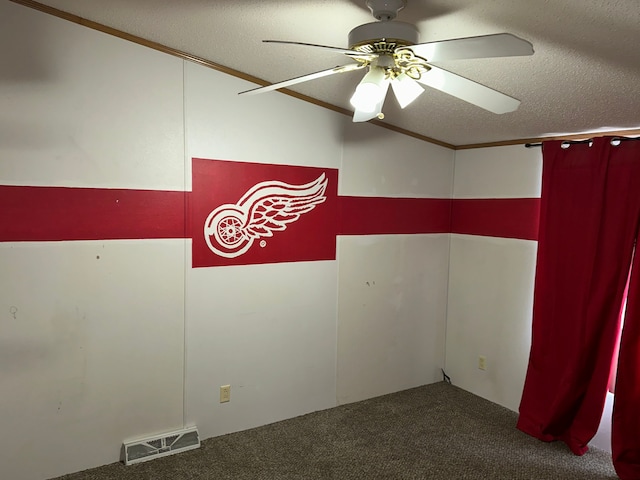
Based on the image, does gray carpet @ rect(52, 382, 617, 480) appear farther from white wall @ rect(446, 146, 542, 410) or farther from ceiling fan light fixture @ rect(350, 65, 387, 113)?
ceiling fan light fixture @ rect(350, 65, 387, 113)

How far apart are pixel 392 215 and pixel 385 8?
6.73 ft

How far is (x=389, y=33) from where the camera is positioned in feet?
5.53

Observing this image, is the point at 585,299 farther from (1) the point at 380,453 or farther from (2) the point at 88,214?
(2) the point at 88,214

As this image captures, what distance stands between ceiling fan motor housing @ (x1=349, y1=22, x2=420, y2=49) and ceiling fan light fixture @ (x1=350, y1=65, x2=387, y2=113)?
16cm

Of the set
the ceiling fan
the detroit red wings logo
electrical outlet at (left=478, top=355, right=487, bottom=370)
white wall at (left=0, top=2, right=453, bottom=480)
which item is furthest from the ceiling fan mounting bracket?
electrical outlet at (left=478, top=355, right=487, bottom=370)

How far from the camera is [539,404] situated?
10.5ft

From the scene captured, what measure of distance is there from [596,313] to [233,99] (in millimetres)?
2591

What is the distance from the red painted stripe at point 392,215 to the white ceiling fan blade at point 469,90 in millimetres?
1614

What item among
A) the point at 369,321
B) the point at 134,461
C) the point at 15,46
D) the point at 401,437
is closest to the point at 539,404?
the point at 401,437

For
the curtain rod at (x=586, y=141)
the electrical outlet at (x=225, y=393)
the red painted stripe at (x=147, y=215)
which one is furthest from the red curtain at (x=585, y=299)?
the electrical outlet at (x=225, y=393)

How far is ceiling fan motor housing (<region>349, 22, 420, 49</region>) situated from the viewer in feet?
5.52

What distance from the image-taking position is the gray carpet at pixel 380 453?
8.84ft

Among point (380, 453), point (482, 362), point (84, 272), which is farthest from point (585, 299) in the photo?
point (84, 272)

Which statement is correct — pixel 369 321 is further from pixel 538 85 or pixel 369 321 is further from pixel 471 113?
pixel 538 85
